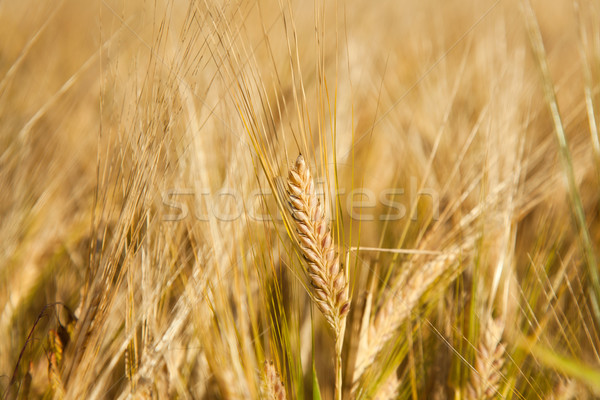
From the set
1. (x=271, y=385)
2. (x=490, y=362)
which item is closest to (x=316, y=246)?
(x=271, y=385)

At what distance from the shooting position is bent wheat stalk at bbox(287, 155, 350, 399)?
0.42 m

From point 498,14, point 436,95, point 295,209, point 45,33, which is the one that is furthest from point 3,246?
point 498,14

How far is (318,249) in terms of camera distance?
0.44 meters

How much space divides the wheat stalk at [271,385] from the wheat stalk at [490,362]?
0.85 ft

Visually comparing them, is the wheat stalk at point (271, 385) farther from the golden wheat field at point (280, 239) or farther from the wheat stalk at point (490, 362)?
the wheat stalk at point (490, 362)

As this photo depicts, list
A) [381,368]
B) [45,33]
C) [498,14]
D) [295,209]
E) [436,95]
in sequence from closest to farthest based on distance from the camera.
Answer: [295,209], [381,368], [436,95], [498,14], [45,33]

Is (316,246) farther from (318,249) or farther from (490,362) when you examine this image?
(490,362)

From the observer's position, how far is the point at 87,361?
0.47 meters

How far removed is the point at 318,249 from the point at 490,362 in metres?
0.29

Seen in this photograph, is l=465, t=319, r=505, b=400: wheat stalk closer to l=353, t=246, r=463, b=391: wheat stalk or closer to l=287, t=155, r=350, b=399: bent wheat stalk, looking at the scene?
l=353, t=246, r=463, b=391: wheat stalk

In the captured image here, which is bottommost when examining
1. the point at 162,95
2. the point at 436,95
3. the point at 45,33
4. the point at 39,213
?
the point at 39,213

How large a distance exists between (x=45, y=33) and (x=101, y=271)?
4.53ft

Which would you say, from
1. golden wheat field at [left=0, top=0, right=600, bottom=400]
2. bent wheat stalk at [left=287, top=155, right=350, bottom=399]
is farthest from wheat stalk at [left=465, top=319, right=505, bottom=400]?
bent wheat stalk at [left=287, top=155, right=350, bottom=399]

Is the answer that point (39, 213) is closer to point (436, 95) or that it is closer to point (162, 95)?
point (162, 95)
